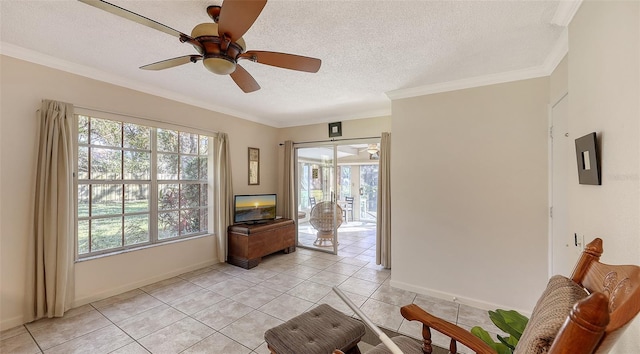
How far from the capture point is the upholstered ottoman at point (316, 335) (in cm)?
151

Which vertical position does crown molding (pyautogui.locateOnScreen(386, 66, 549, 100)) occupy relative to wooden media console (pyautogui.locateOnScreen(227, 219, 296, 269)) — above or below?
above

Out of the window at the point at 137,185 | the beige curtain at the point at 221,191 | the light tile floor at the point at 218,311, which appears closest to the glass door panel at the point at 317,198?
the light tile floor at the point at 218,311

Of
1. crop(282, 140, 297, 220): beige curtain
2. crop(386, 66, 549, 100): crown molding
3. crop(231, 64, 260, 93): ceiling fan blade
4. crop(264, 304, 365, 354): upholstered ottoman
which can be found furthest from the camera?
crop(282, 140, 297, 220): beige curtain

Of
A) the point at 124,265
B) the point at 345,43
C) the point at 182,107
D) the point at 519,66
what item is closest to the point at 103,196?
the point at 124,265

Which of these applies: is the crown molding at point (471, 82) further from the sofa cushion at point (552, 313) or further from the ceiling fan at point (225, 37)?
the sofa cushion at point (552, 313)

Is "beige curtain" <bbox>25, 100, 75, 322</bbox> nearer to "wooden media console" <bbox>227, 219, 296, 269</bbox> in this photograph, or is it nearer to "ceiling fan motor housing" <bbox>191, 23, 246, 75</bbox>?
"wooden media console" <bbox>227, 219, 296, 269</bbox>

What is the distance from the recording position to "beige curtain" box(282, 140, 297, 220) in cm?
510

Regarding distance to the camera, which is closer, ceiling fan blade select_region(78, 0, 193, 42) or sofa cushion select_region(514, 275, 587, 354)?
sofa cushion select_region(514, 275, 587, 354)

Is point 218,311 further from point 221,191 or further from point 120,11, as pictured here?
point 120,11

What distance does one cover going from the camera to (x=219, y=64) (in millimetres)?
1636

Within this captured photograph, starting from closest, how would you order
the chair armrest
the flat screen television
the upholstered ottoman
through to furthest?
the chair armrest → the upholstered ottoman → the flat screen television

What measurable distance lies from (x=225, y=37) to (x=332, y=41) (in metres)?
0.96

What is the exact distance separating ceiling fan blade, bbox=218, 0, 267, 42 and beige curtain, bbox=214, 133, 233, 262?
2.80 metres

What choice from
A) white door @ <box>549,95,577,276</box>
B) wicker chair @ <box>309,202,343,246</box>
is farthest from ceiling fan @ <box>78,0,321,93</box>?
wicker chair @ <box>309,202,343,246</box>
